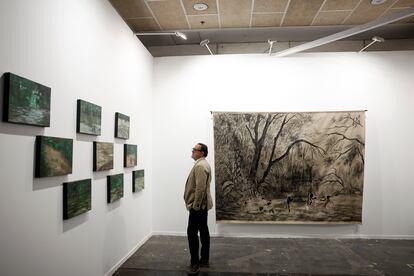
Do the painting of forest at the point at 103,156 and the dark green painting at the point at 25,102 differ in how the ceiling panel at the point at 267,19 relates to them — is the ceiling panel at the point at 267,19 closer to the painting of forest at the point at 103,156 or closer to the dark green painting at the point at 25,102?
the painting of forest at the point at 103,156

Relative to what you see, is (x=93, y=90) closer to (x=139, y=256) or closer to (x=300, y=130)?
(x=139, y=256)

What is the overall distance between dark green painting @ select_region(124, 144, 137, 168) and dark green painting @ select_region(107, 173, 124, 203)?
0.21 meters

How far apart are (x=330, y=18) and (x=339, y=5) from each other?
41cm

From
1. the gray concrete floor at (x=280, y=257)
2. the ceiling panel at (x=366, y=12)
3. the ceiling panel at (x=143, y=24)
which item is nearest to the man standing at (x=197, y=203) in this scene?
the gray concrete floor at (x=280, y=257)

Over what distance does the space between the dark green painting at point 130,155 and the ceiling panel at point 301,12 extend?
2995 millimetres

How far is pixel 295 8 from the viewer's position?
13.5 ft

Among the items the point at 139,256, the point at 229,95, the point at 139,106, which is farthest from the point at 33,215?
the point at 229,95

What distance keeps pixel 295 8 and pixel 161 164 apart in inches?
128

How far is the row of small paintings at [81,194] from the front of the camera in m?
2.34

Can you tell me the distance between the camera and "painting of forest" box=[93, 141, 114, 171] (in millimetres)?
2875

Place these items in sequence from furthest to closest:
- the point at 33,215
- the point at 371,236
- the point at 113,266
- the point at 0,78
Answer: the point at 371,236
the point at 113,266
the point at 33,215
the point at 0,78

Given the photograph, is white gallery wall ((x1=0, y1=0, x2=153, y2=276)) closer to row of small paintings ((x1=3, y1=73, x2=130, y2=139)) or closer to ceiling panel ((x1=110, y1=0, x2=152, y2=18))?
row of small paintings ((x1=3, y1=73, x2=130, y2=139))

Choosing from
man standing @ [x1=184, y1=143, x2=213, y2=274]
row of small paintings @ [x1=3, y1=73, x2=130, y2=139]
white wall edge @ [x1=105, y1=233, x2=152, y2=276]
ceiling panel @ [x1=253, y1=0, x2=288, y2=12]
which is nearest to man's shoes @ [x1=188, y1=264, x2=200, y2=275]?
man standing @ [x1=184, y1=143, x2=213, y2=274]

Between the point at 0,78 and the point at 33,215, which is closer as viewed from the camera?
the point at 0,78
